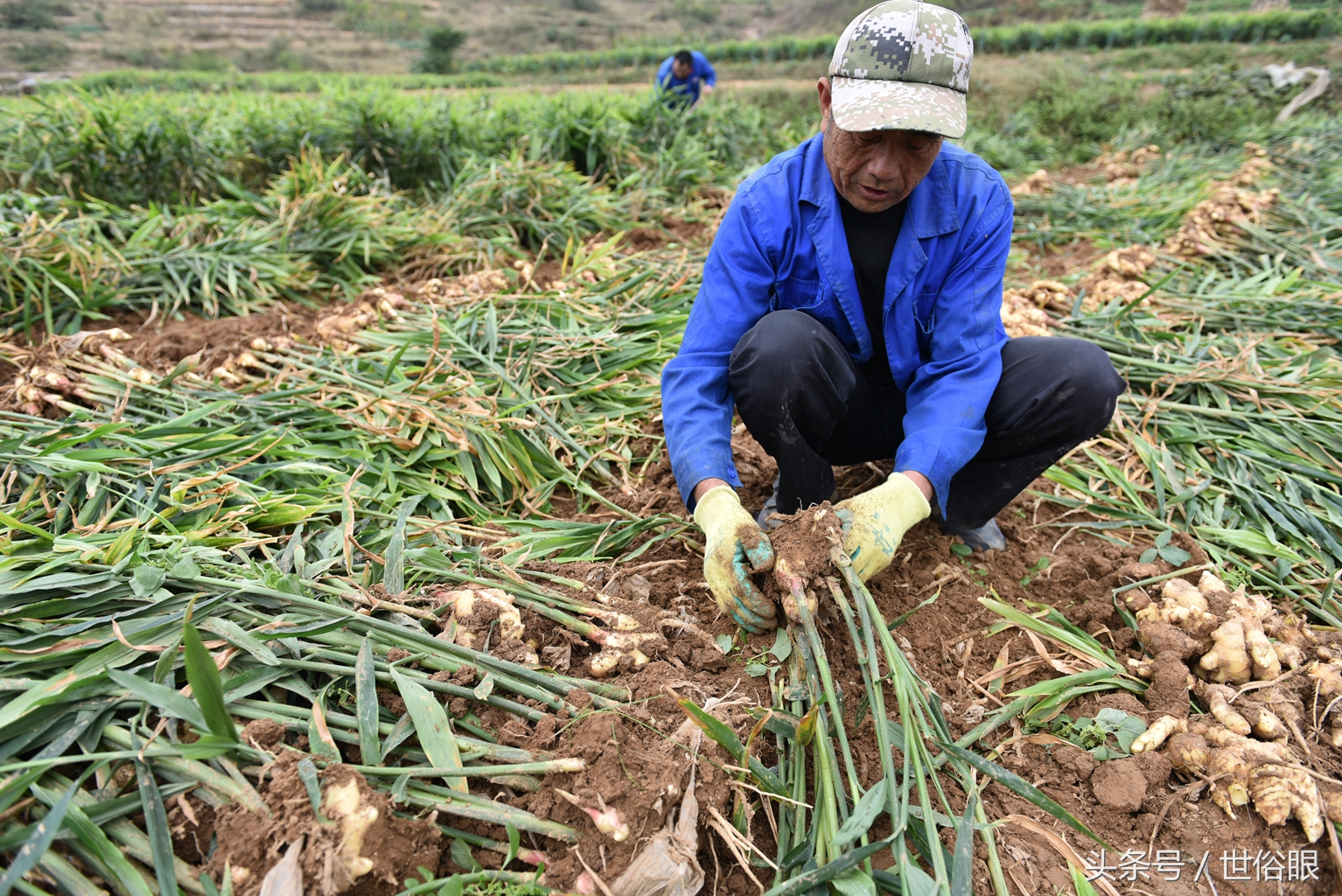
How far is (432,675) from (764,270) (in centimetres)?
107

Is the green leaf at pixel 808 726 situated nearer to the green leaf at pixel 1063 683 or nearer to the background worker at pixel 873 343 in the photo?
the background worker at pixel 873 343

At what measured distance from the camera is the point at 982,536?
1.72 meters

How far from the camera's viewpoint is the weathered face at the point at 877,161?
1345mm

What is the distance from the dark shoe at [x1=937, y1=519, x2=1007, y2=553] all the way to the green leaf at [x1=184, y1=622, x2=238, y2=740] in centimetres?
149

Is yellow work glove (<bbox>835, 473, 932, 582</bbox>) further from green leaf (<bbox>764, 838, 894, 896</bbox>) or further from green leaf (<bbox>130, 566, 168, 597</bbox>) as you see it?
green leaf (<bbox>130, 566, 168, 597</bbox>)

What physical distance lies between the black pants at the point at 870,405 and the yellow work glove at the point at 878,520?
222 millimetres

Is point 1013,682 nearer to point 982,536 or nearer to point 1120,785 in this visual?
point 1120,785

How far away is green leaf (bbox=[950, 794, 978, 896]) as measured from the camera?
0.91m

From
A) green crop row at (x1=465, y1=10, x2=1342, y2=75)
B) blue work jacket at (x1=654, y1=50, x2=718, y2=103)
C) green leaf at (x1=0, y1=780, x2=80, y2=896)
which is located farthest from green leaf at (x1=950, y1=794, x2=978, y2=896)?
green crop row at (x1=465, y1=10, x2=1342, y2=75)

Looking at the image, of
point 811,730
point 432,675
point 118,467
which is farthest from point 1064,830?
point 118,467

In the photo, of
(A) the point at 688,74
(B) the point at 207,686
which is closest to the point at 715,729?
(B) the point at 207,686

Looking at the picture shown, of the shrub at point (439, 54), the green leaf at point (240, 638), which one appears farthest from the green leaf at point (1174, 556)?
the shrub at point (439, 54)

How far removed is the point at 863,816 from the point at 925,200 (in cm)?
123

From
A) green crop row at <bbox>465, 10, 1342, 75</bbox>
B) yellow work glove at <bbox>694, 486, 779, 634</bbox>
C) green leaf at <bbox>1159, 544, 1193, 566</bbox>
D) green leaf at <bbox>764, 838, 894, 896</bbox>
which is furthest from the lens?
green crop row at <bbox>465, 10, 1342, 75</bbox>
